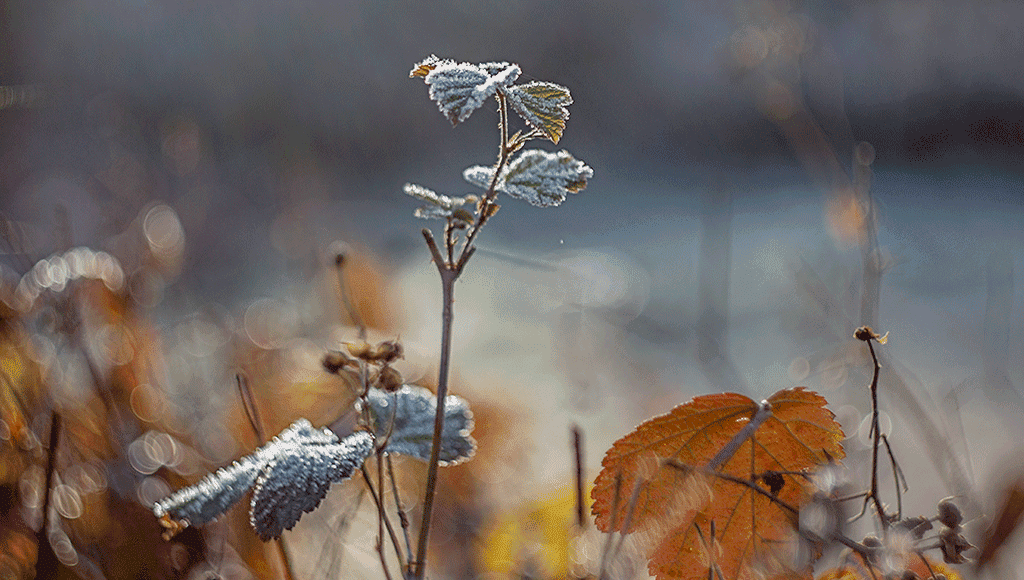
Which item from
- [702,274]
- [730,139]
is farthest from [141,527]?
[730,139]

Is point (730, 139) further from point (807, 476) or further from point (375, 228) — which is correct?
point (807, 476)

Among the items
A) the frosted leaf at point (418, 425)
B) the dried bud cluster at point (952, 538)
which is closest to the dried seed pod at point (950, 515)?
the dried bud cluster at point (952, 538)

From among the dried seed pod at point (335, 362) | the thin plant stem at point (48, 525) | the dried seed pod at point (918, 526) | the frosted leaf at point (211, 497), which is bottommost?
the thin plant stem at point (48, 525)

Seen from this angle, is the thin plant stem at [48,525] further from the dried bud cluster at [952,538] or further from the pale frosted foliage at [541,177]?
the dried bud cluster at [952,538]

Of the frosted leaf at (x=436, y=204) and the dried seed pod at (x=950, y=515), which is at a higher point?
the frosted leaf at (x=436, y=204)

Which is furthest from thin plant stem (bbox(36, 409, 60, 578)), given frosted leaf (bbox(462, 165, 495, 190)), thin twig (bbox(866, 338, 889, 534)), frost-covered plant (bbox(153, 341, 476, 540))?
thin twig (bbox(866, 338, 889, 534))

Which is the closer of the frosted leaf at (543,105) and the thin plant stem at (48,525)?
the frosted leaf at (543,105)
